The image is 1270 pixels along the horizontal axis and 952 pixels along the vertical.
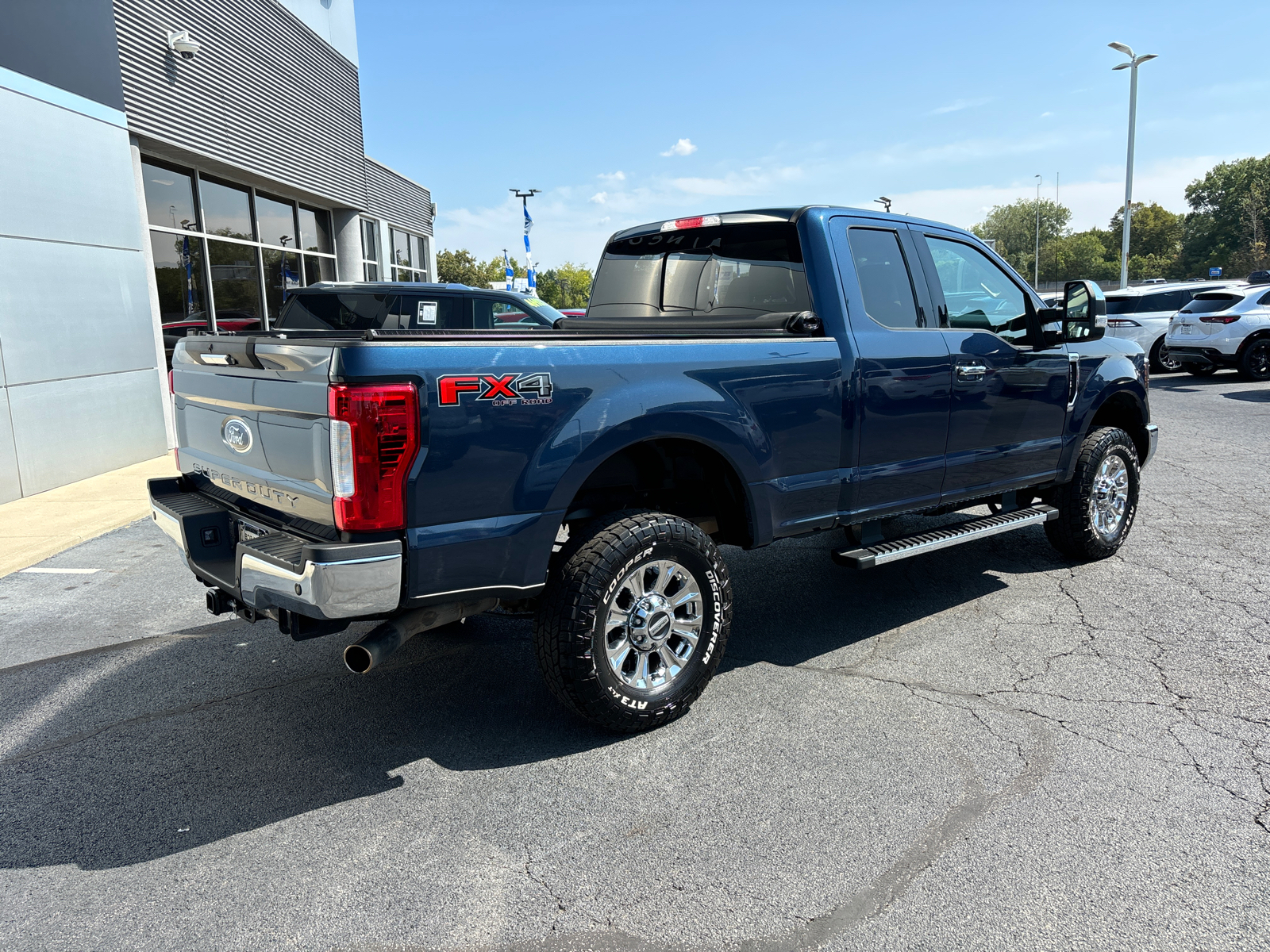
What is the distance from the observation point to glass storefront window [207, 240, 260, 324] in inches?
545

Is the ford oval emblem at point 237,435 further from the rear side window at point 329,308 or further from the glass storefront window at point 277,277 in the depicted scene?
the glass storefront window at point 277,277

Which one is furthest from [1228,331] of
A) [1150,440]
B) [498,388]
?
[498,388]

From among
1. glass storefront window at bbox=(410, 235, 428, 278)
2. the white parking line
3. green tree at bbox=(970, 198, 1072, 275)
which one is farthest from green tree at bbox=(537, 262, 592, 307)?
the white parking line

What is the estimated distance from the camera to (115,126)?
10273mm

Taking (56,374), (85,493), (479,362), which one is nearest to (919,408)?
(479,362)

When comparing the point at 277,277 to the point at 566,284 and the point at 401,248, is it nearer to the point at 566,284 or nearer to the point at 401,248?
the point at 401,248

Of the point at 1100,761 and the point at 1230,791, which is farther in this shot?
the point at 1100,761

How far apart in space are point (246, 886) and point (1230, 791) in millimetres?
3262

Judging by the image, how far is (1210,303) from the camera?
1689 centimetres

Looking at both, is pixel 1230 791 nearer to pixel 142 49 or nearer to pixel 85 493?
pixel 85 493

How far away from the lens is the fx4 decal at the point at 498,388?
9.49 feet

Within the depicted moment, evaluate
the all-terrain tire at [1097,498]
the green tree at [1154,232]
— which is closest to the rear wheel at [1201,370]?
the all-terrain tire at [1097,498]

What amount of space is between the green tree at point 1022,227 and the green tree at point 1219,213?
20.3 m

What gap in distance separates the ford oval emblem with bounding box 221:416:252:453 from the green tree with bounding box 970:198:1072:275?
127m
